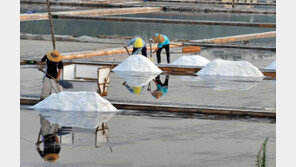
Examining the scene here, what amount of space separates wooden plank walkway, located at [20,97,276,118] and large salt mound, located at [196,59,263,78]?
6.28m

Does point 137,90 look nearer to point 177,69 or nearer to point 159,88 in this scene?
point 159,88

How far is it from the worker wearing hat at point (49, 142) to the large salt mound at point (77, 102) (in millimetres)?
806

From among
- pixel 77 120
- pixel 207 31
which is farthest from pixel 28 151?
pixel 207 31

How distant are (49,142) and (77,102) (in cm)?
294

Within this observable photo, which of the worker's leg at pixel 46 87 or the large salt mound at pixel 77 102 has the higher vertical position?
the worker's leg at pixel 46 87

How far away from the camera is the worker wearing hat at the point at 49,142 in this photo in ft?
38.0

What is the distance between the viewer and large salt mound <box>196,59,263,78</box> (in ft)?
75.2

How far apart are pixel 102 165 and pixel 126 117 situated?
4.33 m

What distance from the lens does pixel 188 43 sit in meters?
34.8

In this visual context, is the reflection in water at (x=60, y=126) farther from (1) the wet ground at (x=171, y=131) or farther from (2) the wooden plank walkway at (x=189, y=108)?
(2) the wooden plank walkway at (x=189, y=108)

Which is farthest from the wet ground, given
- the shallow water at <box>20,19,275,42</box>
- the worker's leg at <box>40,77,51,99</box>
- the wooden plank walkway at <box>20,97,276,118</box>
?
the shallow water at <box>20,19,275,42</box>

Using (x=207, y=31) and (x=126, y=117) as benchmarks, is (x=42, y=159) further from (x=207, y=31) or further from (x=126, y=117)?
(x=207, y=31)

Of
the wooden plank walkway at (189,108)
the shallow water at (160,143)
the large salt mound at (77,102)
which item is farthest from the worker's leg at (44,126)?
the wooden plank walkway at (189,108)

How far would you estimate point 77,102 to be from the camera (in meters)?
15.5
